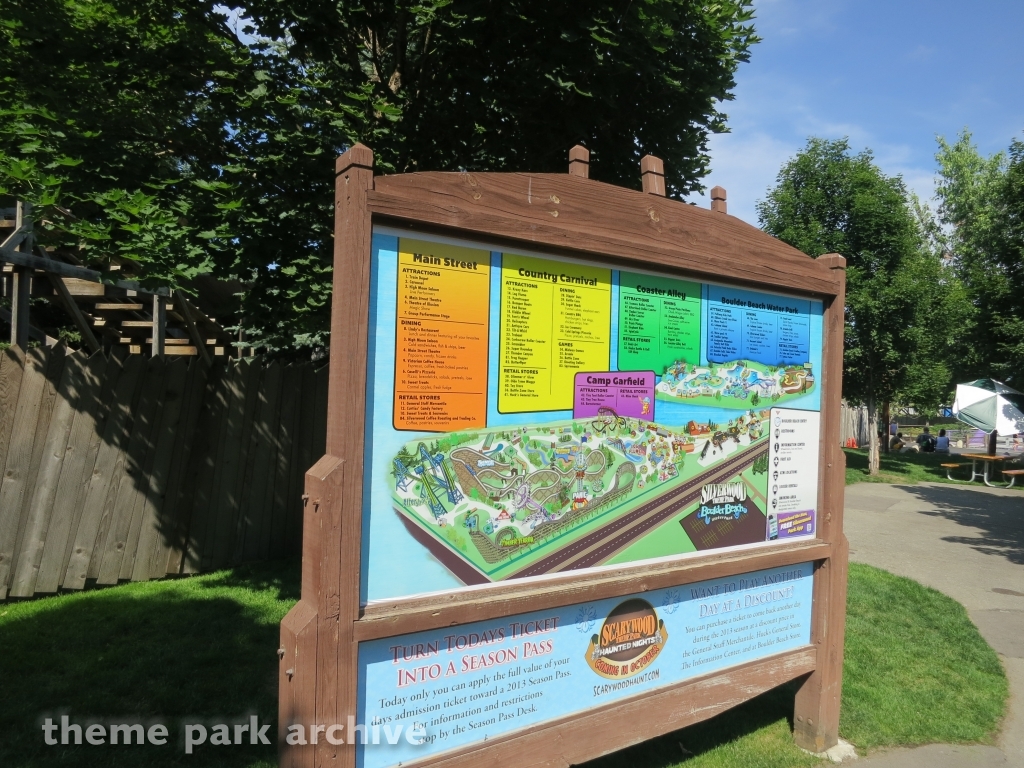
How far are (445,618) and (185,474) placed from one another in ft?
15.7

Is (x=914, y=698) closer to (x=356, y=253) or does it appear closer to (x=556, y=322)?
(x=556, y=322)

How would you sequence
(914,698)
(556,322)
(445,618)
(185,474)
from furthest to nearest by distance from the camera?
(185,474), (914,698), (556,322), (445,618)

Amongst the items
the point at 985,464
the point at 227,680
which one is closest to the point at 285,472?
the point at 227,680

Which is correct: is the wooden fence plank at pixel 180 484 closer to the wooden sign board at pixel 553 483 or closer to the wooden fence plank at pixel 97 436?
the wooden fence plank at pixel 97 436

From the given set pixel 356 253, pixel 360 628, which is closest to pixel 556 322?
pixel 356 253

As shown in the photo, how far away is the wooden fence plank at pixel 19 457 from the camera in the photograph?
5453 mm

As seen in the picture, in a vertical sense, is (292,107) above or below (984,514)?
above

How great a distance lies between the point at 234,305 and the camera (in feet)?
19.0

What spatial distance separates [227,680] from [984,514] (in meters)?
14.3

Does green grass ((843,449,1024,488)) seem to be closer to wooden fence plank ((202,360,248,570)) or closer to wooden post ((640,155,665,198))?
wooden fence plank ((202,360,248,570))

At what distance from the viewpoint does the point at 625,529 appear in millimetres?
3084

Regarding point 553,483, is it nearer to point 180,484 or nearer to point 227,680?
point 227,680

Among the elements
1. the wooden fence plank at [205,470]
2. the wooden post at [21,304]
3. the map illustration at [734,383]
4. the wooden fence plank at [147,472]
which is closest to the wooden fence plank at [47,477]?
the wooden fence plank at [147,472]

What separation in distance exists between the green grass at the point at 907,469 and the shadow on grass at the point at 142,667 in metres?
16.6
